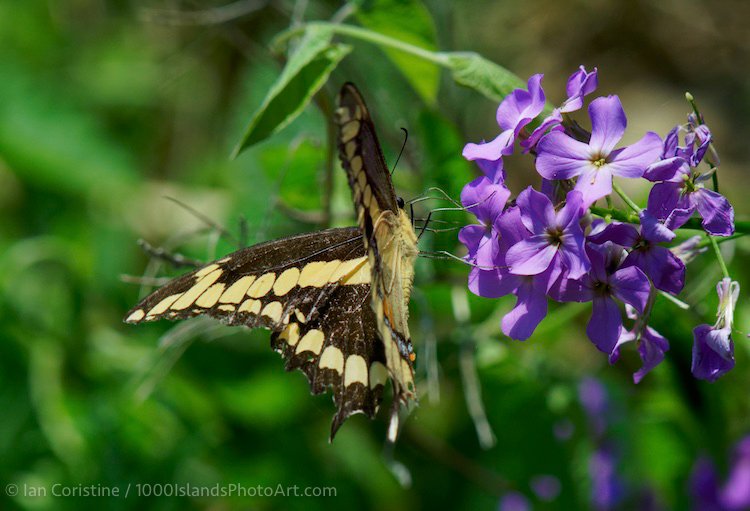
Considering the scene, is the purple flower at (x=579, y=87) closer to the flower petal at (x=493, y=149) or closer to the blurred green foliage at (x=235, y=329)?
the flower petal at (x=493, y=149)

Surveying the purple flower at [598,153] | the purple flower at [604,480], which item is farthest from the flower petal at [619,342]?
the purple flower at [604,480]

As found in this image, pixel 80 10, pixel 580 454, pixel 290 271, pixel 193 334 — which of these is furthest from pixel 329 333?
pixel 80 10

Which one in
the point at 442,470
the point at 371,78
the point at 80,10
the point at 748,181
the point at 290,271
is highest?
the point at 290,271

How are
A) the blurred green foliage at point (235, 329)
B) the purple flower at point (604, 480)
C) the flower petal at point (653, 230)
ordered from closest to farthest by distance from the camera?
the flower petal at point (653, 230)
the blurred green foliage at point (235, 329)
the purple flower at point (604, 480)

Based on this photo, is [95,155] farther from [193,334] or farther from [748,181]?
[748,181]

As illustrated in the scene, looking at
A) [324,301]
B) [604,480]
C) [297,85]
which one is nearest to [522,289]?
[324,301]

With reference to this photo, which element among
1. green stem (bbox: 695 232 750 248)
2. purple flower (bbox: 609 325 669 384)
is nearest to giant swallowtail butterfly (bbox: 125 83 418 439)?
purple flower (bbox: 609 325 669 384)

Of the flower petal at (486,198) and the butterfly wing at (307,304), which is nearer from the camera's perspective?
the flower petal at (486,198)

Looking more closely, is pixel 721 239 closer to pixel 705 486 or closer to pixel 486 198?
pixel 486 198
